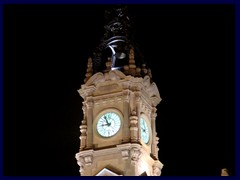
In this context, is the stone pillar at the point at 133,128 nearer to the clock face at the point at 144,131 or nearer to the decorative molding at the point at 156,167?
the clock face at the point at 144,131

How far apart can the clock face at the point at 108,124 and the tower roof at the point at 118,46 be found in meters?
2.83

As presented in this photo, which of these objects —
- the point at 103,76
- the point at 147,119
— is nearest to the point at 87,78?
the point at 103,76

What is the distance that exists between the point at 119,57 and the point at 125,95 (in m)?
3.05

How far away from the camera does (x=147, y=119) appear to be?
44.5 m

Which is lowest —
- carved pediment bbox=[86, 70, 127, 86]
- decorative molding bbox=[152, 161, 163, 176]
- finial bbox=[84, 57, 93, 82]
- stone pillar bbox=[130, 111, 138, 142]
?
decorative molding bbox=[152, 161, 163, 176]

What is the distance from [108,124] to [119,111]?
0.93 m

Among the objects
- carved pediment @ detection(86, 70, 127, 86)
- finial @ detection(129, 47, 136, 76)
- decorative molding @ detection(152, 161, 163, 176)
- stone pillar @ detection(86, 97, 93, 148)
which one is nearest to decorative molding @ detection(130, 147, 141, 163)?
decorative molding @ detection(152, 161, 163, 176)

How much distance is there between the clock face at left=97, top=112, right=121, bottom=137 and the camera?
4247 centimetres

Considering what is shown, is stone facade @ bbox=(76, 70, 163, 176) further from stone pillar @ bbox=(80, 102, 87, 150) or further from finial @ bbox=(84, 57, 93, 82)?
finial @ bbox=(84, 57, 93, 82)

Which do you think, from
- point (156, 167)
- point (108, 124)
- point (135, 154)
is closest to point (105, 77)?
point (108, 124)

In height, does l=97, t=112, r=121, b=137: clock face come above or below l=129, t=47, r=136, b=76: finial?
below

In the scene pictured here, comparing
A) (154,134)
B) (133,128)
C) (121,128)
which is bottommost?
(133,128)

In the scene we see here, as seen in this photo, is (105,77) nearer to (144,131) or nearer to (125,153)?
(144,131)

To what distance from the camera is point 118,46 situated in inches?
1784
